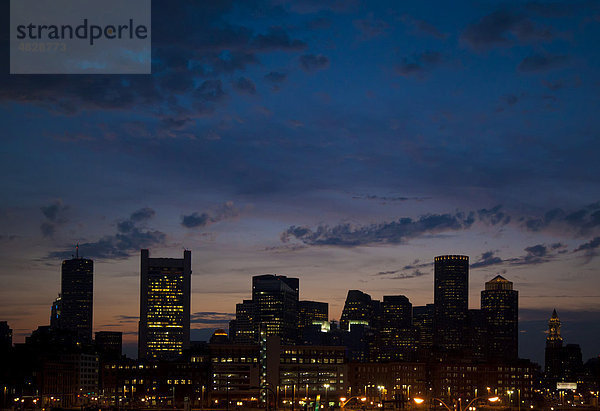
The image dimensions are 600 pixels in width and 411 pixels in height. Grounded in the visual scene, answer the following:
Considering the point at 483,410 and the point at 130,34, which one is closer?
the point at 130,34

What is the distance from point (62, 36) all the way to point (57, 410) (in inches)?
3292

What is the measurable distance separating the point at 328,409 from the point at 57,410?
4535cm

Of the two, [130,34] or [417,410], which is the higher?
[130,34]

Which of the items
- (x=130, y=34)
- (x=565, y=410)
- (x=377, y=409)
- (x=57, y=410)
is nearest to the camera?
(x=130, y=34)

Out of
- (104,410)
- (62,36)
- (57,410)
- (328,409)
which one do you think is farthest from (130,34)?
(104,410)

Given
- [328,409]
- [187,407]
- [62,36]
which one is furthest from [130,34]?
[187,407]

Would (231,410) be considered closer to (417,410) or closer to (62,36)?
(417,410)

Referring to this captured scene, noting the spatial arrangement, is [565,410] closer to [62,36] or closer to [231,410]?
[231,410]

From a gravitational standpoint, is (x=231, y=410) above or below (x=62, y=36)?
below

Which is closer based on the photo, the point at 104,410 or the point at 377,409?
the point at 104,410

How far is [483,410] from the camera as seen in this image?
194 m

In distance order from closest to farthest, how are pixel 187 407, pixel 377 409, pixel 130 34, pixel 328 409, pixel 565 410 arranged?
pixel 130 34, pixel 328 409, pixel 187 407, pixel 565 410, pixel 377 409

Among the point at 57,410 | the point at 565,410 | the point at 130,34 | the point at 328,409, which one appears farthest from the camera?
the point at 565,410

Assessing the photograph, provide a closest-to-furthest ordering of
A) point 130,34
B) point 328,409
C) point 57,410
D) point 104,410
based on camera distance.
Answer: point 130,34 → point 57,410 → point 328,409 → point 104,410
